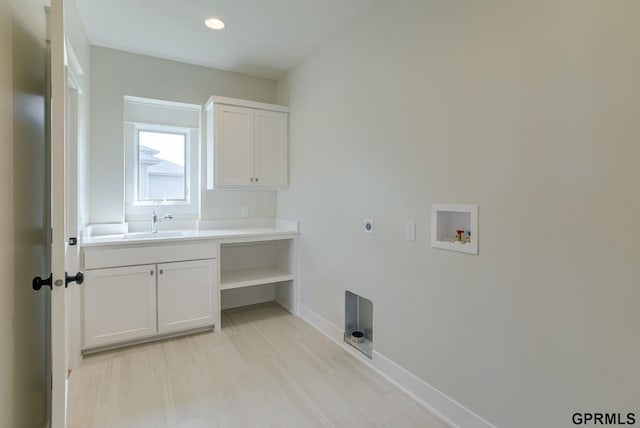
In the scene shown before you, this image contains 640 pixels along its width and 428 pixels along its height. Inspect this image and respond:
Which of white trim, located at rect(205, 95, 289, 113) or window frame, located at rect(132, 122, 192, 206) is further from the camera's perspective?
window frame, located at rect(132, 122, 192, 206)

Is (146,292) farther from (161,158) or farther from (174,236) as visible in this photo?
(161,158)

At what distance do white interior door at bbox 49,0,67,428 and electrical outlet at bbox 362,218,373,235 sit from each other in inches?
71.6

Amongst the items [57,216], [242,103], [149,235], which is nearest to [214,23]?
[242,103]

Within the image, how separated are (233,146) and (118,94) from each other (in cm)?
117

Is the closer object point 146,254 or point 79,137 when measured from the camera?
point 79,137

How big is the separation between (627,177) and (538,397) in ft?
3.30

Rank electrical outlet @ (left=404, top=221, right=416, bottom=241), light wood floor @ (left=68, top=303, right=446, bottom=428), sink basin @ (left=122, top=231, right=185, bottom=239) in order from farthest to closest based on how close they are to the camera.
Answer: sink basin @ (left=122, top=231, right=185, bottom=239) → electrical outlet @ (left=404, top=221, right=416, bottom=241) → light wood floor @ (left=68, top=303, right=446, bottom=428)

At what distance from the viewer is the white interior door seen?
4.05 feet

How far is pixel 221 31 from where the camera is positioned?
2.74m

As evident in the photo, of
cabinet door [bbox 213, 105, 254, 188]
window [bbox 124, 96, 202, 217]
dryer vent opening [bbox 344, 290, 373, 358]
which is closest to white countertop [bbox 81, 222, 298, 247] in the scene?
window [bbox 124, 96, 202, 217]

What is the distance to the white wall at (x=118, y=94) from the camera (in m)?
2.99

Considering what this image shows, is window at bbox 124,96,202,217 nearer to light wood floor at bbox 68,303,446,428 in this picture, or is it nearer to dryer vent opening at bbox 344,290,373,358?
light wood floor at bbox 68,303,446,428

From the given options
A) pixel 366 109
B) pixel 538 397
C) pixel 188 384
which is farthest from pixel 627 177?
pixel 188 384

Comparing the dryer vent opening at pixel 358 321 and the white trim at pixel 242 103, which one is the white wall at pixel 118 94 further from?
the dryer vent opening at pixel 358 321
